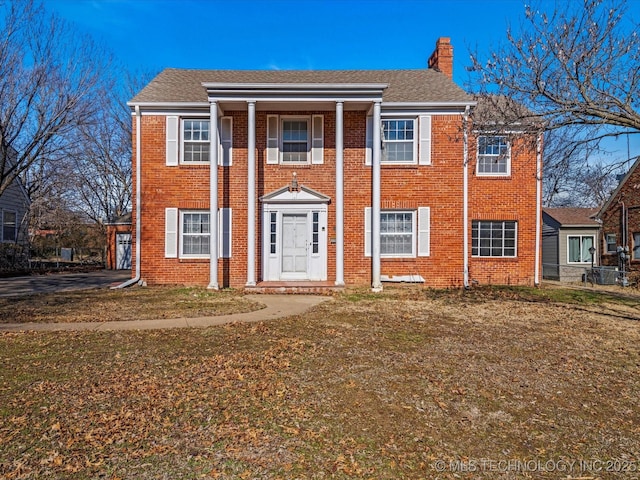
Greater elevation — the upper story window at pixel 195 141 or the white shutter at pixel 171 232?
the upper story window at pixel 195 141

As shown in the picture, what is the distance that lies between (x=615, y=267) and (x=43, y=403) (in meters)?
23.0

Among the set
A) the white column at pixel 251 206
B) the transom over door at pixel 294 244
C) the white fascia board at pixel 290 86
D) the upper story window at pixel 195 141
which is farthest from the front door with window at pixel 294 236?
the white fascia board at pixel 290 86

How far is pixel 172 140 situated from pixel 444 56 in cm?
1103

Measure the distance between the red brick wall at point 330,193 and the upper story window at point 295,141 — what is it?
383 mm

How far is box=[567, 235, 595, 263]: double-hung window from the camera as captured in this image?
21500 mm

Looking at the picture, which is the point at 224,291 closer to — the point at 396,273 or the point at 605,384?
the point at 396,273

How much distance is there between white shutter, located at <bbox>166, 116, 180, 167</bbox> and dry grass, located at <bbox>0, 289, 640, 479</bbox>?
7727 mm

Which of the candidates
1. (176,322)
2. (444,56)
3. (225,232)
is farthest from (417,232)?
(176,322)

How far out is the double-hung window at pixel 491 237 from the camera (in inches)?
532

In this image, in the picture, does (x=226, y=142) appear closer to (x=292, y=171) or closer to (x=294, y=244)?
(x=292, y=171)

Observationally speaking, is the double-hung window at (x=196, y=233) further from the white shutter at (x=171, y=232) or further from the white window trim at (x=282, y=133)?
the white window trim at (x=282, y=133)

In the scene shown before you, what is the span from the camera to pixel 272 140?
13148mm

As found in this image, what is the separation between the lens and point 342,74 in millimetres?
15633

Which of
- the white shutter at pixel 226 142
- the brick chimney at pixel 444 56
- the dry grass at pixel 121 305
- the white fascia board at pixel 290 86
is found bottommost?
the dry grass at pixel 121 305
